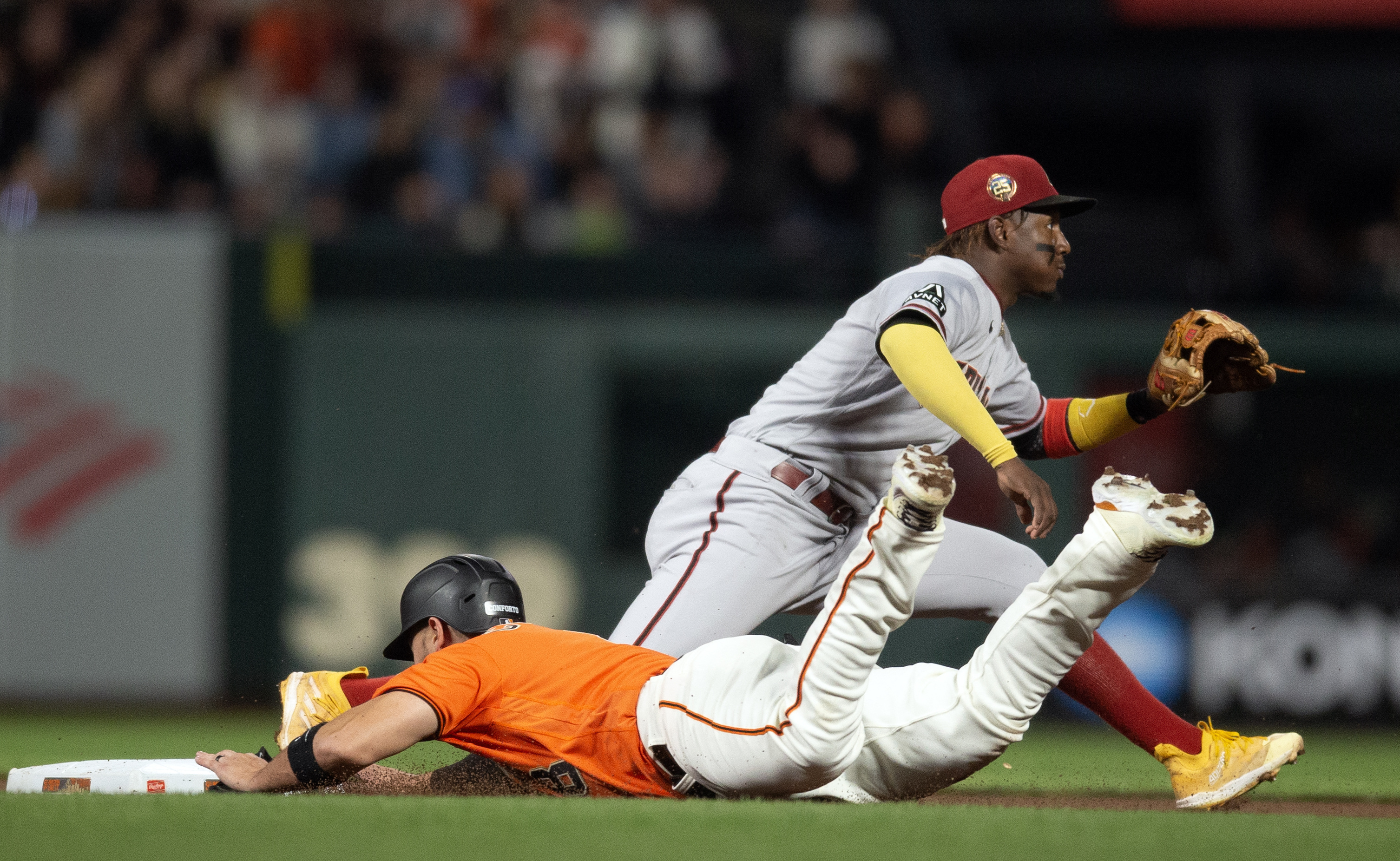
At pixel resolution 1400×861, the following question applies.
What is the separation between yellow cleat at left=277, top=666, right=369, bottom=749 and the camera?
13.8ft

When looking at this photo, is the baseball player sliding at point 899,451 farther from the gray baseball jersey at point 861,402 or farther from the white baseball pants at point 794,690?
the white baseball pants at point 794,690

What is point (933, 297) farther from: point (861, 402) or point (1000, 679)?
point (1000, 679)

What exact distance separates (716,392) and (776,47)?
263 cm

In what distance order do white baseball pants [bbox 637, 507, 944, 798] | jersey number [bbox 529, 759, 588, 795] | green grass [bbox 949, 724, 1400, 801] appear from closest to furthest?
white baseball pants [bbox 637, 507, 944, 798]
jersey number [bbox 529, 759, 588, 795]
green grass [bbox 949, 724, 1400, 801]

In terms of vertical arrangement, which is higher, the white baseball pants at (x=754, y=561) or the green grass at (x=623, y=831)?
the white baseball pants at (x=754, y=561)

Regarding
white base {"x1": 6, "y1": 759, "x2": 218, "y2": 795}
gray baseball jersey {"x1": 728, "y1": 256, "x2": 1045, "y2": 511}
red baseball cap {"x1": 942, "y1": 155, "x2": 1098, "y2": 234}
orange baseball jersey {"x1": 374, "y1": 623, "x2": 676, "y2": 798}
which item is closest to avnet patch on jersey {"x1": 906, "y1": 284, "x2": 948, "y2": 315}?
gray baseball jersey {"x1": 728, "y1": 256, "x2": 1045, "y2": 511}

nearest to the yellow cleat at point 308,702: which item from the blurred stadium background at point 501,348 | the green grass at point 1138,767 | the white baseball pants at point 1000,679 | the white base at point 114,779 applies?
the white base at point 114,779

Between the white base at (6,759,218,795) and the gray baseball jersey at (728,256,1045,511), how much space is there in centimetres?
152

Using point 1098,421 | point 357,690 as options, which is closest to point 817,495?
point 1098,421

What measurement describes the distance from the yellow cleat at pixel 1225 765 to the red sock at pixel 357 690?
6.34 ft

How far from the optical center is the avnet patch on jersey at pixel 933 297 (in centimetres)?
376

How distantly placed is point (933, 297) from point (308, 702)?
6.01 ft

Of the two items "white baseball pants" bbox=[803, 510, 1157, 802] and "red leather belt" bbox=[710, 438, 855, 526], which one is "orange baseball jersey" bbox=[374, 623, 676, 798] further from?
"red leather belt" bbox=[710, 438, 855, 526]

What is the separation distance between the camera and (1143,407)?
13.9 ft
